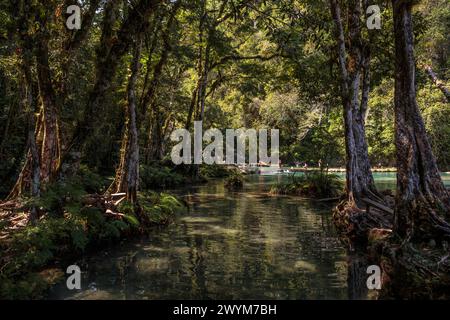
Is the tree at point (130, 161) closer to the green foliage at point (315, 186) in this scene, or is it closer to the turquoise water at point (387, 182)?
the green foliage at point (315, 186)

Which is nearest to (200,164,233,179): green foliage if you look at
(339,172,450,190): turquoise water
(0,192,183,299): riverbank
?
(339,172,450,190): turquoise water

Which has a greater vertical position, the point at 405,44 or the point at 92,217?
the point at 405,44

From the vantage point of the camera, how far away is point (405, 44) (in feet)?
24.9

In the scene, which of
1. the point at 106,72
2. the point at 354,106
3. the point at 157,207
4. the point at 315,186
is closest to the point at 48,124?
the point at 106,72

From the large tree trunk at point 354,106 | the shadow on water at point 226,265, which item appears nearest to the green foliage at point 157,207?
the shadow on water at point 226,265

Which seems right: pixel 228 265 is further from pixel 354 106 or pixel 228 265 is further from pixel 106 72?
pixel 354 106

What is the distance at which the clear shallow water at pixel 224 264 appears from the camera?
22.6 feet

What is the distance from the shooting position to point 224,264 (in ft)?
28.5

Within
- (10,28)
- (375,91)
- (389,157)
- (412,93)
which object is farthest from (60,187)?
(389,157)

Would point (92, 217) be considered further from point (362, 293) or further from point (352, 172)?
point (352, 172)

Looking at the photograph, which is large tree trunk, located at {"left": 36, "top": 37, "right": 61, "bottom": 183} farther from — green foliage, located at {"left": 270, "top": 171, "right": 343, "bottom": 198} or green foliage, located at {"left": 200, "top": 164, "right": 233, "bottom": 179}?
green foliage, located at {"left": 200, "top": 164, "right": 233, "bottom": 179}

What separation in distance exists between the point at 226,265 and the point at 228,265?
45 mm

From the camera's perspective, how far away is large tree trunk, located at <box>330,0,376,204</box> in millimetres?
11984
